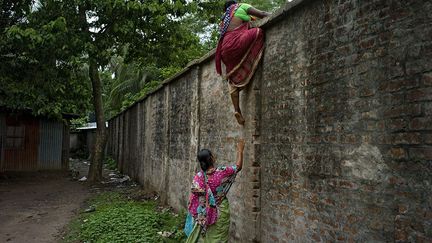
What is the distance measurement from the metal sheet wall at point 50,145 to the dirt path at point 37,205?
1.42 metres

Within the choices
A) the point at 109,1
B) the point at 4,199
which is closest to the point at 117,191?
the point at 4,199

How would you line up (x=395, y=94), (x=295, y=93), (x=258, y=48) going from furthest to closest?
1. (x=258, y=48)
2. (x=295, y=93)
3. (x=395, y=94)

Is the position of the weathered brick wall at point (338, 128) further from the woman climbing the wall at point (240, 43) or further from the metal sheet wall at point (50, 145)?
the metal sheet wall at point (50, 145)

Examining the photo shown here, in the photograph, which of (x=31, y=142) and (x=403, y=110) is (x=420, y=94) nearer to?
(x=403, y=110)

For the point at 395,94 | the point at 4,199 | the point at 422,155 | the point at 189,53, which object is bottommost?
the point at 4,199

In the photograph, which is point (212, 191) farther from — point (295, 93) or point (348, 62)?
point (348, 62)

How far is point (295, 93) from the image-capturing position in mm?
4164

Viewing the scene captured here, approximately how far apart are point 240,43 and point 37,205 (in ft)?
27.1

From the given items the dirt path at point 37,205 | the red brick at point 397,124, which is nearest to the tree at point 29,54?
the dirt path at point 37,205

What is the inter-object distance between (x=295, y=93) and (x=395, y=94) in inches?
54.5

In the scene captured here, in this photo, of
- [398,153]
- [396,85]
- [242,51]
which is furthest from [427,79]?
[242,51]

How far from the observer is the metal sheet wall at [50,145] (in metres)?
18.3

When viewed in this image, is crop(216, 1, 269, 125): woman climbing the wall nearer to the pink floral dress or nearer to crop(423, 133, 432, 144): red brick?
the pink floral dress

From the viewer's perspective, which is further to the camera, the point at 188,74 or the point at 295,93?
the point at 188,74
